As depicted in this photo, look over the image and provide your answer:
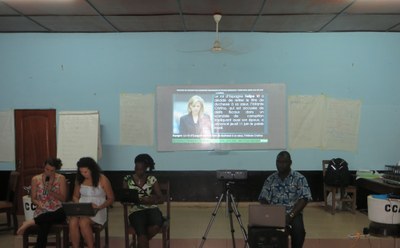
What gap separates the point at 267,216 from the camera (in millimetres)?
3740

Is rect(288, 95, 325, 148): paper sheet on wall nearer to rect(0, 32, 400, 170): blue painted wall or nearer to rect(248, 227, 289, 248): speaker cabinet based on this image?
rect(0, 32, 400, 170): blue painted wall

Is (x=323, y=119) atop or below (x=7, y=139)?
atop

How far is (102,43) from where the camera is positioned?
6594 mm

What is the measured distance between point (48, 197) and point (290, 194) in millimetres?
2480

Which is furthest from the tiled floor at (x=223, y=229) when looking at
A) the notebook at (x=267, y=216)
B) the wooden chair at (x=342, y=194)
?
the notebook at (x=267, y=216)

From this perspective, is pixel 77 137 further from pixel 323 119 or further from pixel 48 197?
pixel 323 119

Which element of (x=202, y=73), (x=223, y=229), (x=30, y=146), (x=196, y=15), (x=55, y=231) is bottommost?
(x=223, y=229)

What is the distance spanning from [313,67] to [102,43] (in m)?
3.32

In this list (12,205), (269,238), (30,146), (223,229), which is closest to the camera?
(269,238)

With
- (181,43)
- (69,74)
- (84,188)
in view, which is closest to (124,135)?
(69,74)

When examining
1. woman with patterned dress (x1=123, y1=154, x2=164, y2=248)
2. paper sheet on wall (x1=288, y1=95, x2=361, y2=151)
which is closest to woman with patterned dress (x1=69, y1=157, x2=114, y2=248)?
woman with patterned dress (x1=123, y1=154, x2=164, y2=248)

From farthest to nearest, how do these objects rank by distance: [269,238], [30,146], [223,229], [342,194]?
[30,146], [342,194], [223,229], [269,238]

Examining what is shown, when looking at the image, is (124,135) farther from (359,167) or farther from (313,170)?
(359,167)

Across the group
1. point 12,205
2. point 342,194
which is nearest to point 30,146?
point 12,205
